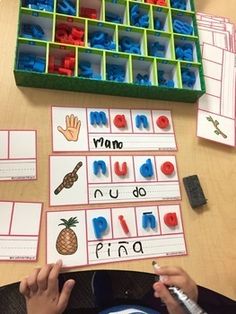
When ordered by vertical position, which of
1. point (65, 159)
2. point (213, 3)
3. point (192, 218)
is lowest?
point (192, 218)

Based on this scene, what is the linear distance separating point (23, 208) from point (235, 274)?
0.41 meters

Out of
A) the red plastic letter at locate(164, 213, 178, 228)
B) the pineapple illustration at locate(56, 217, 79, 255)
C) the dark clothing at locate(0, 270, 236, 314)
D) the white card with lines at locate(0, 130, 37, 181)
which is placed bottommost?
the dark clothing at locate(0, 270, 236, 314)

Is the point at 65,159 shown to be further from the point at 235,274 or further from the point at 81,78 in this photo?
the point at 235,274

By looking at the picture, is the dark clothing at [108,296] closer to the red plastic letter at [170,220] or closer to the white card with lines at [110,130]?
the red plastic letter at [170,220]

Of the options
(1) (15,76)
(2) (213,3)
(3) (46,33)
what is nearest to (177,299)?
(1) (15,76)

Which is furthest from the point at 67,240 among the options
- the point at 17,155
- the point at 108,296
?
the point at 108,296

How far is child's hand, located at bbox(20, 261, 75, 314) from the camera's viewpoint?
56 cm

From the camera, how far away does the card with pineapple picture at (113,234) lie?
583 mm

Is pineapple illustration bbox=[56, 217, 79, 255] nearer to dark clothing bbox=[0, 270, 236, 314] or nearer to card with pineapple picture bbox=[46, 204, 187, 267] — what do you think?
card with pineapple picture bbox=[46, 204, 187, 267]

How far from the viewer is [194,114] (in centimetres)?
78

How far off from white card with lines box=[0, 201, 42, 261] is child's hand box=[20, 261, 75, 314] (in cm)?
3

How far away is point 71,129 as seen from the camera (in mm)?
682

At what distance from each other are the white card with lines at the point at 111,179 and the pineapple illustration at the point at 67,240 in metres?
0.04

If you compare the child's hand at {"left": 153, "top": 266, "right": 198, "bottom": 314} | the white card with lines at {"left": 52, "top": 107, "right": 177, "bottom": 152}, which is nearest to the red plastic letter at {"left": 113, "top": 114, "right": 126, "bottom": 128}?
the white card with lines at {"left": 52, "top": 107, "right": 177, "bottom": 152}
